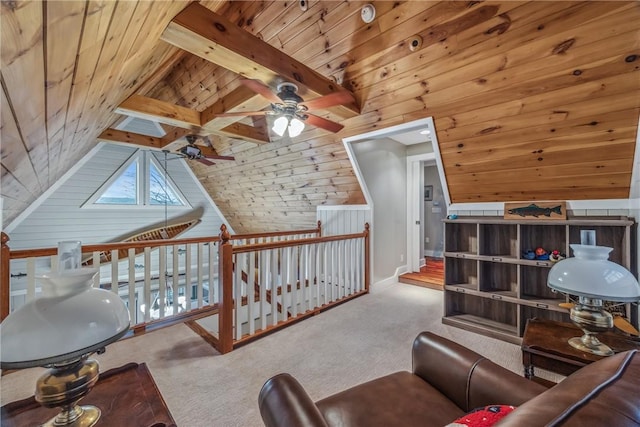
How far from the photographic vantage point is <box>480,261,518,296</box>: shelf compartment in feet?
9.11

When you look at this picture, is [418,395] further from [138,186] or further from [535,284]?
[138,186]

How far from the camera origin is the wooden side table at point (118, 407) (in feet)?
2.84

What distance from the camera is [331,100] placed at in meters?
1.91

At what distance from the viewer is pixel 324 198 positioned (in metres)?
4.39

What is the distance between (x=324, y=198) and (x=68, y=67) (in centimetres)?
349

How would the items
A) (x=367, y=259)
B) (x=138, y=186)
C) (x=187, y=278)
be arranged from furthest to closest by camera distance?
(x=138, y=186), (x=367, y=259), (x=187, y=278)

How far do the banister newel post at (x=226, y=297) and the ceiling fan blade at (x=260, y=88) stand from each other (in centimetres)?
124

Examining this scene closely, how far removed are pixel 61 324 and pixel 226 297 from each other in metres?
1.76

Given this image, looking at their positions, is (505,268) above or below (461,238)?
below

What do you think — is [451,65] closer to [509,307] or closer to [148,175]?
[509,307]

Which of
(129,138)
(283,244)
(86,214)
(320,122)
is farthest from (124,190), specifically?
(320,122)

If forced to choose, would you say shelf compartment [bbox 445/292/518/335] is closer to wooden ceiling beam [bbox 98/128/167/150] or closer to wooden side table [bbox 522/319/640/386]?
wooden side table [bbox 522/319/640/386]

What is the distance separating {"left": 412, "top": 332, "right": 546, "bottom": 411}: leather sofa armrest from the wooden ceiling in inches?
71.9

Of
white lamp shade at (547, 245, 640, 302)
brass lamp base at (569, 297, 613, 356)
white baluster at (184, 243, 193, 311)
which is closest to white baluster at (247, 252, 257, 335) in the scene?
white baluster at (184, 243, 193, 311)
